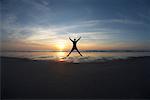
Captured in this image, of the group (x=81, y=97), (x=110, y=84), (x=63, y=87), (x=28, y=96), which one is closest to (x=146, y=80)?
(x=110, y=84)

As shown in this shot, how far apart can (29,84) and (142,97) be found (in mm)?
3097

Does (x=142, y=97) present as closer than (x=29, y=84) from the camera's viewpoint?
Yes

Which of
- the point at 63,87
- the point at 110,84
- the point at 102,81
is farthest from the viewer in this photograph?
the point at 102,81

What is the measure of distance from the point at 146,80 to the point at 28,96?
371 cm

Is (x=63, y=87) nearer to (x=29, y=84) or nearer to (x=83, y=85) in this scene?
(x=83, y=85)

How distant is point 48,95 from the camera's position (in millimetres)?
3379

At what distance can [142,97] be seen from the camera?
329 cm

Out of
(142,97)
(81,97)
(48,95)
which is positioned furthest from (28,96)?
(142,97)

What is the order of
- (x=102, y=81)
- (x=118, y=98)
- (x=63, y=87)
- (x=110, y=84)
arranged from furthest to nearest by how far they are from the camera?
1. (x=102, y=81)
2. (x=110, y=84)
3. (x=63, y=87)
4. (x=118, y=98)

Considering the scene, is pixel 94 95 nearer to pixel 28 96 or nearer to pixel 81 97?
pixel 81 97

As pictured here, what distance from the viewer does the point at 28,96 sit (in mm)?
3354

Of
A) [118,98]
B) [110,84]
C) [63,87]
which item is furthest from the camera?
[110,84]

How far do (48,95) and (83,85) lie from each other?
111 cm

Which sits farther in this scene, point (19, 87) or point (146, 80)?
point (146, 80)
